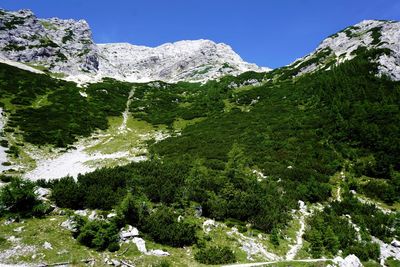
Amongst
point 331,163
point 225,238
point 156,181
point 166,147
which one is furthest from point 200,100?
point 225,238

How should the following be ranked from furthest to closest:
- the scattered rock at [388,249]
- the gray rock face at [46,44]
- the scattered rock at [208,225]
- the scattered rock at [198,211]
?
1. the gray rock face at [46,44]
2. the scattered rock at [198,211]
3. the scattered rock at [388,249]
4. the scattered rock at [208,225]

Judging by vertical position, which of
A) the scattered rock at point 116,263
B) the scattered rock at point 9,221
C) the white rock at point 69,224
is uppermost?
the white rock at point 69,224

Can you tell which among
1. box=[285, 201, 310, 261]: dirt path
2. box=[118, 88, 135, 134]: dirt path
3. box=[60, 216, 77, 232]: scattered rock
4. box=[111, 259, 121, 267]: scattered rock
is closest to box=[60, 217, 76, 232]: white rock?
box=[60, 216, 77, 232]: scattered rock

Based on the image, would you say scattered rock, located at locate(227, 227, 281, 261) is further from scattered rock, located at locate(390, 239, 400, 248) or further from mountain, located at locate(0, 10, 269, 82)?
mountain, located at locate(0, 10, 269, 82)

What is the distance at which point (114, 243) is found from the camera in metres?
15.8

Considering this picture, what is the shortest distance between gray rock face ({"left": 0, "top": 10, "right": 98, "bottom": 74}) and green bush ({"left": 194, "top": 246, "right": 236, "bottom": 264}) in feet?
330

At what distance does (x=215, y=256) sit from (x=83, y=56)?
117m

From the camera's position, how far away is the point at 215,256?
1617 cm

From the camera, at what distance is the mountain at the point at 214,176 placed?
1688cm

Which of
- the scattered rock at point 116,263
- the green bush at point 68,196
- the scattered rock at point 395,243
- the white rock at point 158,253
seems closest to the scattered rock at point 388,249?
the scattered rock at point 395,243

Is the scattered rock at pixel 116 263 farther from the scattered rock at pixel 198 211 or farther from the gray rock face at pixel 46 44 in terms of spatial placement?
the gray rock face at pixel 46 44

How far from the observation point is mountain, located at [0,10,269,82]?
108 m

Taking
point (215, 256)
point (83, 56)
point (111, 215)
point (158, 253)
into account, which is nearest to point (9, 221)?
point (111, 215)

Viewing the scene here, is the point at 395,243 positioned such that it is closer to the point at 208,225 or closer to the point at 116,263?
the point at 208,225
